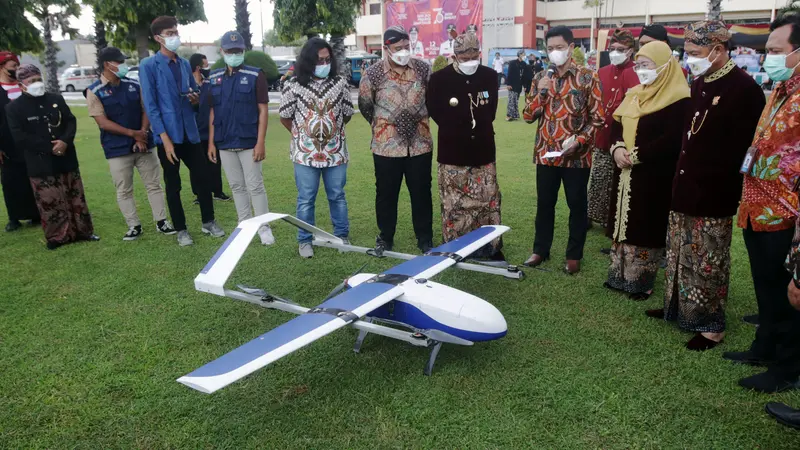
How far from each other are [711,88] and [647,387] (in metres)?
1.85

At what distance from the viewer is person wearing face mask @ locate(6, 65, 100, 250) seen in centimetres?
571

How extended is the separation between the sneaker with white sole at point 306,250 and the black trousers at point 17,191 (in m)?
3.81

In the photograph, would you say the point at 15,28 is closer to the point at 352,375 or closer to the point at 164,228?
the point at 164,228

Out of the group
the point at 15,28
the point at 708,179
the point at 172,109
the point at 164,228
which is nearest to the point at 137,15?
the point at 15,28

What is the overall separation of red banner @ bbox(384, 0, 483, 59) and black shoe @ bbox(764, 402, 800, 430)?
20.7 metres

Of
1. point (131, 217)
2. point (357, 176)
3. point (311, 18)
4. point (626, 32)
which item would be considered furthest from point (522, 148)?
point (311, 18)

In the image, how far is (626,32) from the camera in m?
5.26

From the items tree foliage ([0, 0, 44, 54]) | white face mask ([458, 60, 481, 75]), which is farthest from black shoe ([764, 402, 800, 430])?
tree foliage ([0, 0, 44, 54])

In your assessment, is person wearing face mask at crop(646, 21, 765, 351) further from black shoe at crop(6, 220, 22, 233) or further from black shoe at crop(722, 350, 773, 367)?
black shoe at crop(6, 220, 22, 233)

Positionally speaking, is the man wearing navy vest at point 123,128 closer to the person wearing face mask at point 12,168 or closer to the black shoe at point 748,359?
the person wearing face mask at point 12,168

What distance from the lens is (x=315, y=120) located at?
537 cm

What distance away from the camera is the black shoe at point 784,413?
278 centimetres

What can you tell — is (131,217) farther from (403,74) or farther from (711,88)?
(711,88)

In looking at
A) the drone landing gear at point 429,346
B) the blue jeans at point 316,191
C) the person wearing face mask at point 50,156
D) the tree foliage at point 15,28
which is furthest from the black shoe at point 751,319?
the tree foliage at point 15,28
